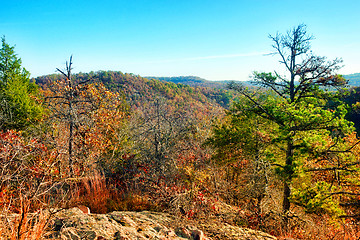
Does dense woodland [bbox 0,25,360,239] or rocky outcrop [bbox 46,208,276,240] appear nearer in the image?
rocky outcrop [bbox 46,208,276,240]

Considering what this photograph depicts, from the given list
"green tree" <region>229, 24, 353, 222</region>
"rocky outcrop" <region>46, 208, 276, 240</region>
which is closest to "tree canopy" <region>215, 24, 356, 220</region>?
"green tree" <region>229, 24, 353, 222</region>

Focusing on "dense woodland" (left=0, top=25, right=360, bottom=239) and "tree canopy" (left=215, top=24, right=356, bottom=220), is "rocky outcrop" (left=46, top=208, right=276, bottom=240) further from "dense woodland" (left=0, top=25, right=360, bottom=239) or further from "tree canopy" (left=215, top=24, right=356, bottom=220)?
"tree canopy" (left=215, top=24, right=356, bottom=220)

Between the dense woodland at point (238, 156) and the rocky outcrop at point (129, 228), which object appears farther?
the dense woodland at point (238, 156)

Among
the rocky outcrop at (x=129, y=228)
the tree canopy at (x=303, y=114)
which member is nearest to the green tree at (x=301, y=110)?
the tree canopy at (x=303, y=114)

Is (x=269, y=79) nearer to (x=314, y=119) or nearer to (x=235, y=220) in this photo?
(x=314, y=119)

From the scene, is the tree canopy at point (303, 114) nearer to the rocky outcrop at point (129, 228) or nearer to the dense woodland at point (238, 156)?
the dense woodland at point (238, 156)

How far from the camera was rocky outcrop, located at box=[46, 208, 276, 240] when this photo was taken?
2.35 m

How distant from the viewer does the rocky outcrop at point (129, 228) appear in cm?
235

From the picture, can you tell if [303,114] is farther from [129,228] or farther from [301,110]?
[129,228]

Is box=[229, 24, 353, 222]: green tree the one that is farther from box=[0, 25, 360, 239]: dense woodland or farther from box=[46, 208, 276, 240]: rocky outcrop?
box=[46, 208, 276, 240]: rocky outcrop

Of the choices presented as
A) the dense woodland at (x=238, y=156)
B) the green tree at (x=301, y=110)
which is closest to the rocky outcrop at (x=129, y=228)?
the dense woodland at (x=238, y=156)

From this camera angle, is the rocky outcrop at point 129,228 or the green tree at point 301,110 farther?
the green tree at point 301,110

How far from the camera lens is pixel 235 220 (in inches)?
207

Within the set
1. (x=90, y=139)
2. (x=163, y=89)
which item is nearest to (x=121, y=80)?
(x=163, y=89)
